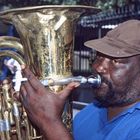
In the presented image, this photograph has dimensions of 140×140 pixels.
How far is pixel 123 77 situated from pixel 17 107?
0.59 m

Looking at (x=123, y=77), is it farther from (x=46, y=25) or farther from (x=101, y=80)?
(x=46, y=25)

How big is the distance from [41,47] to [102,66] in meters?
0.34

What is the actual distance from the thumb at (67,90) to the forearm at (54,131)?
0.13 m

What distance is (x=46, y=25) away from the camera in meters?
2.31

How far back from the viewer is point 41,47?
7.52ft

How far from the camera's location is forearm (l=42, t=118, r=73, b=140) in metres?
1.98

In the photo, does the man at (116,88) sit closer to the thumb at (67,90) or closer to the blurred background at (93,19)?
the thumb at (67,90)

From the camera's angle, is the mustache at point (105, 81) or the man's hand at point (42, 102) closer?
the man's hand at point (42, 102)

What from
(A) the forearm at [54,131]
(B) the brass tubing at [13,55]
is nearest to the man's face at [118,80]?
(A) the forearm at [54,131]

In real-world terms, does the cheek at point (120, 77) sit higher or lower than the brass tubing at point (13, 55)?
lower

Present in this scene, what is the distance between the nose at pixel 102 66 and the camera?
2.24 meters

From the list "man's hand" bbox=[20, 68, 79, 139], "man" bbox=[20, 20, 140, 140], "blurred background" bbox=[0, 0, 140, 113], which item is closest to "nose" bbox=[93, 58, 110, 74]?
"man" bbox=[20, 20, 140, 140]

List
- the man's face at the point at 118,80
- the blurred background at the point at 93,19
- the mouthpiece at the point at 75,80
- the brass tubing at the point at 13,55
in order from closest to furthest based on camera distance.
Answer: the mouthpiece at the point at 75,80, the man's face at the point at 118,80, the brass tubing at the point at 13,55, the blurred background at the point at 93,19

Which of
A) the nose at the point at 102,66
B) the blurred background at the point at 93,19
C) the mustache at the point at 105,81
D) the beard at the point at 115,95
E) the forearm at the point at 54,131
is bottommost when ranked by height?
the blurred background at the point at 93,19
